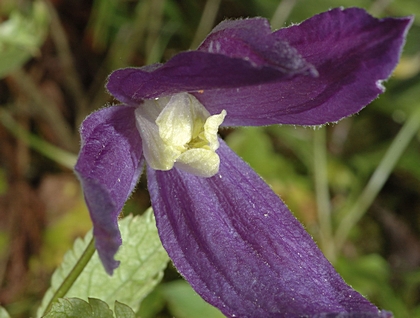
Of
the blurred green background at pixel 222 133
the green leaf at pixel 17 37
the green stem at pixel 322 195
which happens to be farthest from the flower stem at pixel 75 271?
the green stem at pixel 322 195

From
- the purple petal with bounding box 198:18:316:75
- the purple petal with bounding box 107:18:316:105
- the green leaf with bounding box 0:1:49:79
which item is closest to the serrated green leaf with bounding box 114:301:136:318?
the purple petal with bounding box 107:18:316:105

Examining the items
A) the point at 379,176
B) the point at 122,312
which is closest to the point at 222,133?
the point at 379,176

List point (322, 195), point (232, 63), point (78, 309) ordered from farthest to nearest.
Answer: point (322, 195), point (78, 309), point (232, 63)

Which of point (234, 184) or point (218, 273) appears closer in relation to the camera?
point (218, 273)

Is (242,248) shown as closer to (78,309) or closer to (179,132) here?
(179,132)

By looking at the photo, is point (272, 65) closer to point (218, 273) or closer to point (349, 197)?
point (218, 273)

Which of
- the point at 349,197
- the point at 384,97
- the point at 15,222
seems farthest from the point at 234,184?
the point at 384,97

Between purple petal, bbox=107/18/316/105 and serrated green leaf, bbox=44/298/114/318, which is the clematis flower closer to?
purple petal, bbox=107/18/316/105
